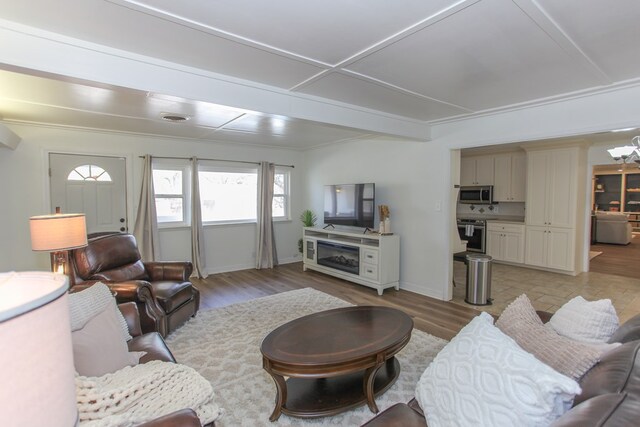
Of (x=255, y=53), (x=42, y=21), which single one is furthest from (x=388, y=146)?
(x=42, y=21)

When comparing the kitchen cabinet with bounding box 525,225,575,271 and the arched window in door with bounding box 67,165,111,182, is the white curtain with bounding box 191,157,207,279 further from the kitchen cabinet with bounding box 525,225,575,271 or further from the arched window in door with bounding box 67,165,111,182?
the kitchen cabinet with bounding box 525,225,575,271

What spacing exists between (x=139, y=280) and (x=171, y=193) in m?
2.49

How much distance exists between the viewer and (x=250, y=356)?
9.18ft

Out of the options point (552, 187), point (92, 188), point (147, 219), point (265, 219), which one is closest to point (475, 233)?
point (552, 187)

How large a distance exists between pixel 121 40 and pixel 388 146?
3.73 meters

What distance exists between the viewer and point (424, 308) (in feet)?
13.0

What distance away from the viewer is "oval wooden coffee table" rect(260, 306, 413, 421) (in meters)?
1.90

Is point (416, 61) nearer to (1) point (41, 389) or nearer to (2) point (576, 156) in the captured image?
(1) point (41, 389)

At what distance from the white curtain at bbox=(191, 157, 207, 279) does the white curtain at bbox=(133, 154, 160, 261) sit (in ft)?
1.92

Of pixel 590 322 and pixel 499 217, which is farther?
pixel 499 217

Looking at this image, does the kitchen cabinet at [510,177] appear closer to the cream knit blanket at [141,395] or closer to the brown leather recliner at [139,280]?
the brown leather recliner at [139,280]

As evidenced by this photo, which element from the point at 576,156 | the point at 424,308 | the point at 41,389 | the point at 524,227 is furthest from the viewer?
the point at 524,227

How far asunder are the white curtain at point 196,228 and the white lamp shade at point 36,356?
4979mm

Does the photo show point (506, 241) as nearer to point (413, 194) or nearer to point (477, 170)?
point (477, 170)
